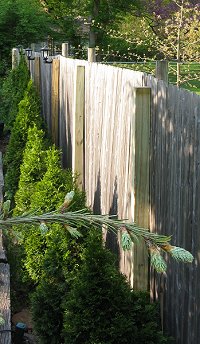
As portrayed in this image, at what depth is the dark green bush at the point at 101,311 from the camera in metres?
4.00

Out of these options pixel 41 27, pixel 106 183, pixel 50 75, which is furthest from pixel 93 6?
pixel 106 183

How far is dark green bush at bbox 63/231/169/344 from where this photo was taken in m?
4.00

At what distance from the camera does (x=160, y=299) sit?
4500mm

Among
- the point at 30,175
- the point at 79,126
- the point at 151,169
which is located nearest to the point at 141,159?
the point at 151,169

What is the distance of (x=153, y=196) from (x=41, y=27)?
19230mm

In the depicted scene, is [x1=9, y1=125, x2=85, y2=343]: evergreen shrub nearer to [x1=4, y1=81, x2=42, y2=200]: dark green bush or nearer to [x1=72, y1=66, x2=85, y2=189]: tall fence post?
[x1=72, y1=66, x2=85, y2=189]: tall fence post

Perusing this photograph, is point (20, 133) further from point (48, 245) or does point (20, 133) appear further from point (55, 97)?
point (48, 245)

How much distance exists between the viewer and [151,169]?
15.1 feet

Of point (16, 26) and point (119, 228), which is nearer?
point (119, 228)

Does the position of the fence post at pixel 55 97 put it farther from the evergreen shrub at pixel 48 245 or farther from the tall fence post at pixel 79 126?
the tall fence post at pixel 79 126

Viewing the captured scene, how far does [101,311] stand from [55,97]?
589cm

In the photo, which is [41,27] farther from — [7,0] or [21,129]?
[21,129]

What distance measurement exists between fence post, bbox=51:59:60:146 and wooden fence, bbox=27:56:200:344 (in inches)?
105

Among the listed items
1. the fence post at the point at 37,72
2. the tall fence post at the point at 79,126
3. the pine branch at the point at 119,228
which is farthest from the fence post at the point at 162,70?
the fence post at the point at 37,72
